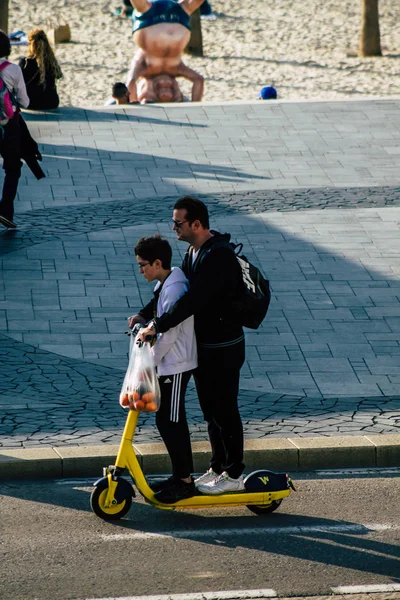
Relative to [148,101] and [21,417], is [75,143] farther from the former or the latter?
[21,417]

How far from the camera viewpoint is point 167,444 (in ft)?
21.5

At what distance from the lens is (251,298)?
644cm

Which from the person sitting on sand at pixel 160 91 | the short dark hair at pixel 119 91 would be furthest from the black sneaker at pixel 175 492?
the person sitting on sand at pixel 160 91

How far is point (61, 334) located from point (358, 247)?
149 inches

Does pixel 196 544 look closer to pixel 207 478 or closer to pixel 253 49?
pixel 207 478

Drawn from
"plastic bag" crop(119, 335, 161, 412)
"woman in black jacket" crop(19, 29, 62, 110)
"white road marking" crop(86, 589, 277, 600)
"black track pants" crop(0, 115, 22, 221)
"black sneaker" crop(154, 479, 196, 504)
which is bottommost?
"woman in black jacket" crop(19, 29, 62, 110)

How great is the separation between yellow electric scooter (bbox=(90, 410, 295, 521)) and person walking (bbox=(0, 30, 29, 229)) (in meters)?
6.33

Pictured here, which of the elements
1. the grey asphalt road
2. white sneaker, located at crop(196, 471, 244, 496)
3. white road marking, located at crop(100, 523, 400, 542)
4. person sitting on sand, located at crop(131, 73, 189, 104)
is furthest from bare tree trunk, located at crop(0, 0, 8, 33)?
white road marking, located at crop(100, 523, 400, 542)

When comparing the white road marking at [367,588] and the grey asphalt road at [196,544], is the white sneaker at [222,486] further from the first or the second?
the white road marking at [367,588]

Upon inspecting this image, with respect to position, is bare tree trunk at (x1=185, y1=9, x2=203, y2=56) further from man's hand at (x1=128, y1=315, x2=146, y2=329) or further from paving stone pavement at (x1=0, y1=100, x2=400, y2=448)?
man's hand at (x1=128, y1=315, x2=146, y2=329)

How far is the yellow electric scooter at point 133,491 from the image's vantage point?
21.3ft

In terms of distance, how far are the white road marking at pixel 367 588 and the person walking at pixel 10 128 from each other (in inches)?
299

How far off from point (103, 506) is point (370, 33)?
939 inches

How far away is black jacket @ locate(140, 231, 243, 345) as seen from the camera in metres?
6.33
